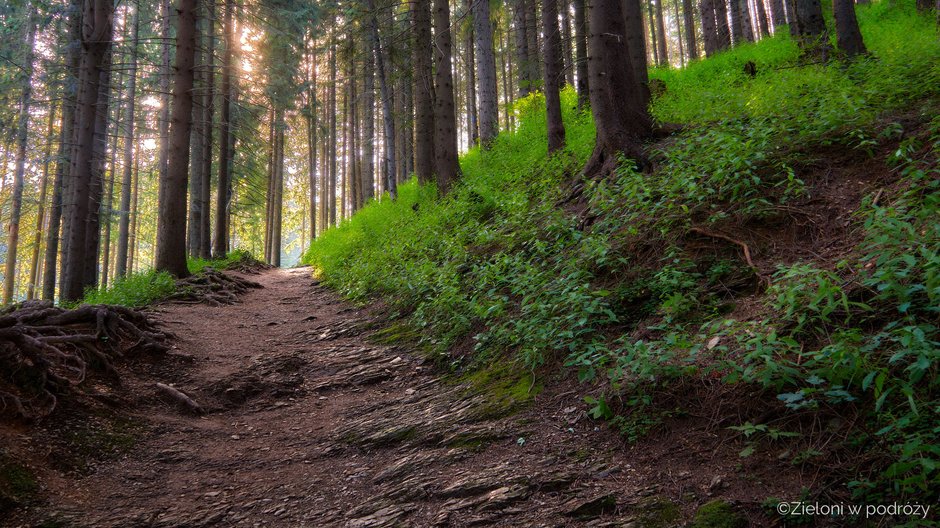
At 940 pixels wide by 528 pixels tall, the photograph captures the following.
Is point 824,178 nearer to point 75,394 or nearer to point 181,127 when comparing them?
point 75,394

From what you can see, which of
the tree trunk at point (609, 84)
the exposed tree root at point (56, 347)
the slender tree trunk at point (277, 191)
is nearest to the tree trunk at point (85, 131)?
the exposed tree root at point (56, 347)

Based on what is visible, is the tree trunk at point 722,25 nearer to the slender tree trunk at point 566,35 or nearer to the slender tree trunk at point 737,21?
the slender tree trunk at point 737,21

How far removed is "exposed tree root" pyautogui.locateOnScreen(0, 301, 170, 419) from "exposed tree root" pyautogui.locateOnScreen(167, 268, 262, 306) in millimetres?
3477

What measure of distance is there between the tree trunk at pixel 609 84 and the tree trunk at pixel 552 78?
2.26 meters

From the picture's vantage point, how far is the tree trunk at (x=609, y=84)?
23.5 ft

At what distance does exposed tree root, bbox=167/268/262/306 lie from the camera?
31.8 ft

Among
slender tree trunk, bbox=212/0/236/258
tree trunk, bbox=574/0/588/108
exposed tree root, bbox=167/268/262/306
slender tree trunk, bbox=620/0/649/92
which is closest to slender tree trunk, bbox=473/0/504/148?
tree trunk, bbox=574/0/588/108

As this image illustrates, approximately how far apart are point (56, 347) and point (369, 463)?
3363 mm

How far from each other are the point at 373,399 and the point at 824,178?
5186 mm

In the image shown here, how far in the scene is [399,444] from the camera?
4102 millimetres

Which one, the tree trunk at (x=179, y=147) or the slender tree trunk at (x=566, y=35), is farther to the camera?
the slender tree trunk at (x=566, y=35)

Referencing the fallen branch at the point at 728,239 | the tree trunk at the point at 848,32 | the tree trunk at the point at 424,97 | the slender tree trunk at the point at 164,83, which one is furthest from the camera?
the slender tree trunk at the point at 164,83

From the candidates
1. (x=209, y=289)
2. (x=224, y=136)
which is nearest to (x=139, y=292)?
(x=209, y=289)

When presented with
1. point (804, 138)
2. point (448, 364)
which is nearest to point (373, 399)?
point (448, 364)
